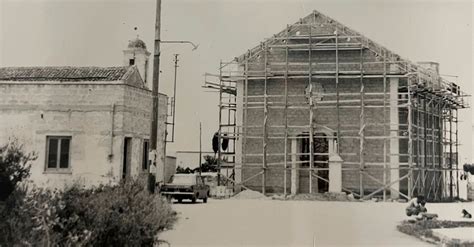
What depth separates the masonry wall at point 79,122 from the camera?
16.2 meters

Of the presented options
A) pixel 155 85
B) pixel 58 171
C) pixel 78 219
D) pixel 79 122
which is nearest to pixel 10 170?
pixel 78 219

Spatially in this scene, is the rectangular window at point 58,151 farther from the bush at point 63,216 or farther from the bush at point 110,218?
the bush at point 63,216

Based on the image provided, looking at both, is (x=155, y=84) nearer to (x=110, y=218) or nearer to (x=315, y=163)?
(x=110, y=218)

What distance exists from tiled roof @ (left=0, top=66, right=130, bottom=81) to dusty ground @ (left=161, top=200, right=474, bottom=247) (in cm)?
571

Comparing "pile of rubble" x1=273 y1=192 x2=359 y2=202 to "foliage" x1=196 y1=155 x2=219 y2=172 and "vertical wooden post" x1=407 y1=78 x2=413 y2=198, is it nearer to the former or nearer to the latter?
"vertical wooden post" x1=407 y1=78 x2=413 y2=198

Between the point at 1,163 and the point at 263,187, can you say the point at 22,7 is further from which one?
the point at 263,187

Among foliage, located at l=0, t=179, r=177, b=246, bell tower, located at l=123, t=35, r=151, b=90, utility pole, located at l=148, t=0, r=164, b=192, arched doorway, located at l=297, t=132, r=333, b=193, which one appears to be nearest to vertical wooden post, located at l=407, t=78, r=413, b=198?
arched doorway, located at l=297, t=132, r=333, b=193

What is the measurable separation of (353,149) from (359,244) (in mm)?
14067

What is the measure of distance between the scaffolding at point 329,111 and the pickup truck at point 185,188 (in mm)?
3032

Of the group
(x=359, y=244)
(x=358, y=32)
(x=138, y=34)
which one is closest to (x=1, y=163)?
(x=138, y=34)

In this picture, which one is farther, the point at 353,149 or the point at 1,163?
the point at 353,149

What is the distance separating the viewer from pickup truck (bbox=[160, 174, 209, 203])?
2280cm

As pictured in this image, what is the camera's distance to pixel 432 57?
1556 cm

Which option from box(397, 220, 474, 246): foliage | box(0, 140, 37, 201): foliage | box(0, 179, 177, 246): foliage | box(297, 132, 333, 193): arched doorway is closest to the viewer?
box(0, 179, 177, 246): foliage
